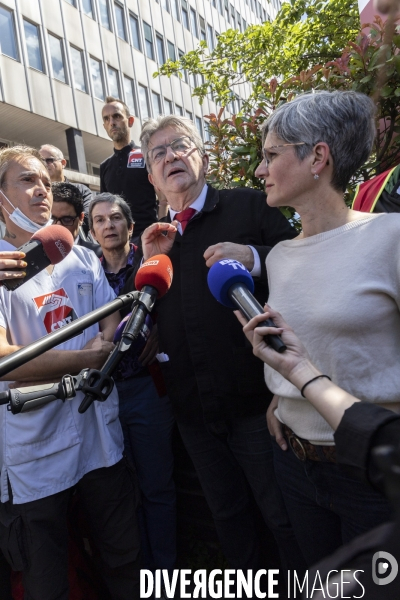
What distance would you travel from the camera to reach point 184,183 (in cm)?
249

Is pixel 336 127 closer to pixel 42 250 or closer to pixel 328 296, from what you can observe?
pixel 328 296

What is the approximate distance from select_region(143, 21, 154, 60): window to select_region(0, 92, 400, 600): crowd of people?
87.4 ft

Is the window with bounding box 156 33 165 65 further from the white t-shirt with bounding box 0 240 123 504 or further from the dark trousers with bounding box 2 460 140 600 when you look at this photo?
the dark trousers with bounding box 2 460 140 600

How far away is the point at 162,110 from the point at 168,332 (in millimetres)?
26686

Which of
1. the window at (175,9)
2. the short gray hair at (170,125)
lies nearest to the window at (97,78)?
the window at (175,9)

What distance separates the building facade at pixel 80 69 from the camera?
1795 cm

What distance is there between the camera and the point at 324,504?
1.74 meters

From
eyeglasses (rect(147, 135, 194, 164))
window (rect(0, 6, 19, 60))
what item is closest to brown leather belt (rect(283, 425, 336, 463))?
eyeglasses (rect(147, 135, 194, 164))

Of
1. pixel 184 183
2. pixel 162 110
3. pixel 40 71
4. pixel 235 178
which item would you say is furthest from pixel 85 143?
pixel 184 183

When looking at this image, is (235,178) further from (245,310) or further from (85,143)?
(85,143)

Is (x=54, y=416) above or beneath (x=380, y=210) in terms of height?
beneath

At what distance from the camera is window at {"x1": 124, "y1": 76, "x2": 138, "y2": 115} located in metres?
24.0

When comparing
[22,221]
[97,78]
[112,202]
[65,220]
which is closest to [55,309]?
[22,221]

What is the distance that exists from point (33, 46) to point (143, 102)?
24.3 feet
